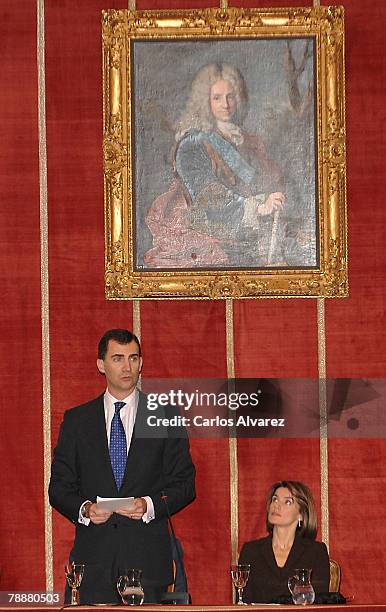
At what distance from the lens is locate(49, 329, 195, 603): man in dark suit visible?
16.7 feet

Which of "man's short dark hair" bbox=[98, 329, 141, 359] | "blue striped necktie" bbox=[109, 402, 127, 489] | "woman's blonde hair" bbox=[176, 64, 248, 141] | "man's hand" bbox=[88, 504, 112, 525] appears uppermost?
"woman's blonde hair" bbox=[176, 64, 248, 141]

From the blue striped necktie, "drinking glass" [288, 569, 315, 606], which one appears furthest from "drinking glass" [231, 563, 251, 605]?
the blue striped necktie

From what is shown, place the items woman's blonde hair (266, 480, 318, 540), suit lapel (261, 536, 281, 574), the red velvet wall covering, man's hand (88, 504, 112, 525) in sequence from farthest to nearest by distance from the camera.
Result: the red velvet wall covering → man's hand (88, 504, 112, 525) → woman's blonde hair (266, 480, 318, 540) → suit lapel (261, 536, 281, 574)

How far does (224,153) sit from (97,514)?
1.76m

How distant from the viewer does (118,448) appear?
5.27m

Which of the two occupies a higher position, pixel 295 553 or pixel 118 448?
pixel 118 448

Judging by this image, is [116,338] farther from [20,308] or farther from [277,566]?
[277,566]

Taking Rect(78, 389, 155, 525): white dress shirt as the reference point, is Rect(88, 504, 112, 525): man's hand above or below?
below

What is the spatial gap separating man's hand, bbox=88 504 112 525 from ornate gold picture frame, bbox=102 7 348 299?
3.51ft

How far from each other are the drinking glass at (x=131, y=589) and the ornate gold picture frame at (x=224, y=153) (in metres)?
1.94

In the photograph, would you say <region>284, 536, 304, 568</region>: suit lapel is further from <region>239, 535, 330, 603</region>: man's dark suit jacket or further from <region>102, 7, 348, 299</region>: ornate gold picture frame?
<region>102, 7, 348, 299</region>: ornate gold picture frame

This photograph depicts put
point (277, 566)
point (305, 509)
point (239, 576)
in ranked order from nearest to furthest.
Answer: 1. point (239, 576)
2. point (277, 566)
3. point (305, 509)

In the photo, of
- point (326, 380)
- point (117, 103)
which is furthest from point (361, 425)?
point (117, 103)

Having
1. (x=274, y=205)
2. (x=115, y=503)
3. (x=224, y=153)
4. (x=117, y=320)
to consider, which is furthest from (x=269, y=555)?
(x=224, y=153)
